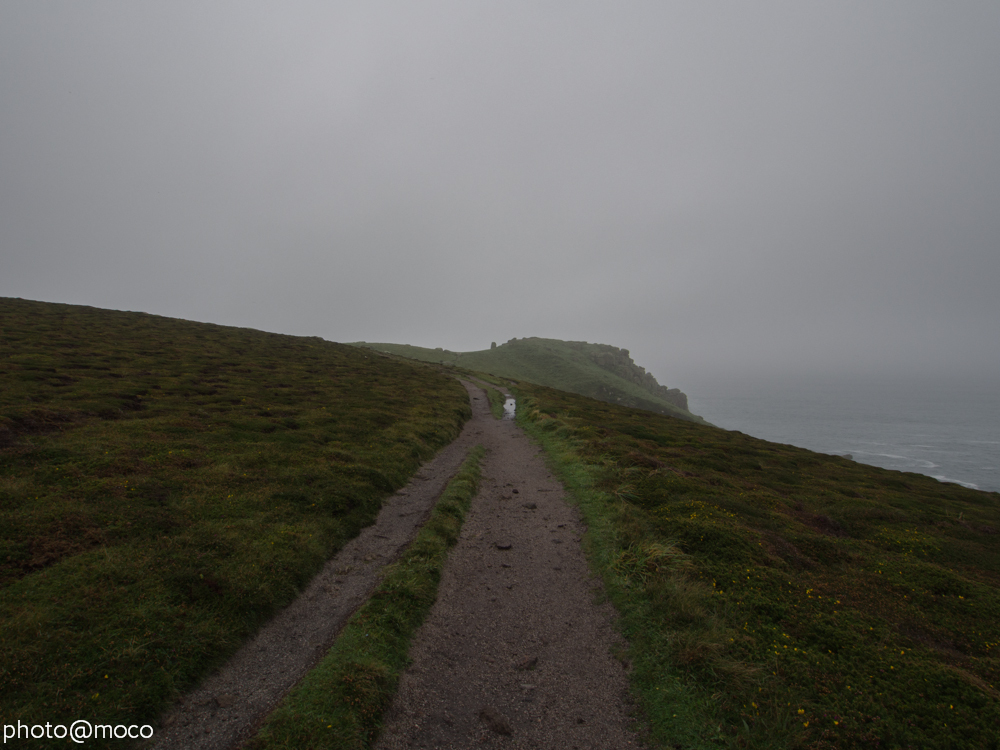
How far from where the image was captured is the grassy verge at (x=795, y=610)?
8750mm

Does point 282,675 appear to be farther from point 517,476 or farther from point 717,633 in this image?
point 517,476

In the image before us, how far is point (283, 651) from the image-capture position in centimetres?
1040

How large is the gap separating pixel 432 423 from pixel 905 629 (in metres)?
28.7

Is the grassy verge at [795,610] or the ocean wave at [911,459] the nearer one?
the grassy verge at [795,610]

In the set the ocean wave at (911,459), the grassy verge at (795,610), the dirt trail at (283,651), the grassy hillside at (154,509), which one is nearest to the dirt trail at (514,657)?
the grassy verge at (795,610)

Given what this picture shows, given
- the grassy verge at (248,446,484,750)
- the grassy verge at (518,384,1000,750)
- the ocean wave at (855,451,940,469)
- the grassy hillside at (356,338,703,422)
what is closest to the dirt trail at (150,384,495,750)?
the grassy verge at (248,446,484,750)

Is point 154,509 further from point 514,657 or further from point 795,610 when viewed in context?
point 795,610

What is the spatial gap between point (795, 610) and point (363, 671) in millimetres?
12496

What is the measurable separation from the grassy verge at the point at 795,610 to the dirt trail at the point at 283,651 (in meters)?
8.30

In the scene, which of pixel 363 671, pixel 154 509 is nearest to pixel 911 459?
pixel 363 671

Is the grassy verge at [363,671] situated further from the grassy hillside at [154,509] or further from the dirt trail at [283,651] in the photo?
the grassy hillside at [154,509]

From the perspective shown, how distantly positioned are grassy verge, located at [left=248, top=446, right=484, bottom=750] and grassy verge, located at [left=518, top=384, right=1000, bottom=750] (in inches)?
243

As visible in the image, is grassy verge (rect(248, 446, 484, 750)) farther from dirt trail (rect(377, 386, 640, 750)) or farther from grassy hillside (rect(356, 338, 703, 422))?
grassy hillside (rect(356, 338, 703, 422))

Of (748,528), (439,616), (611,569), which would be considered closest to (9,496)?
(439,616)
